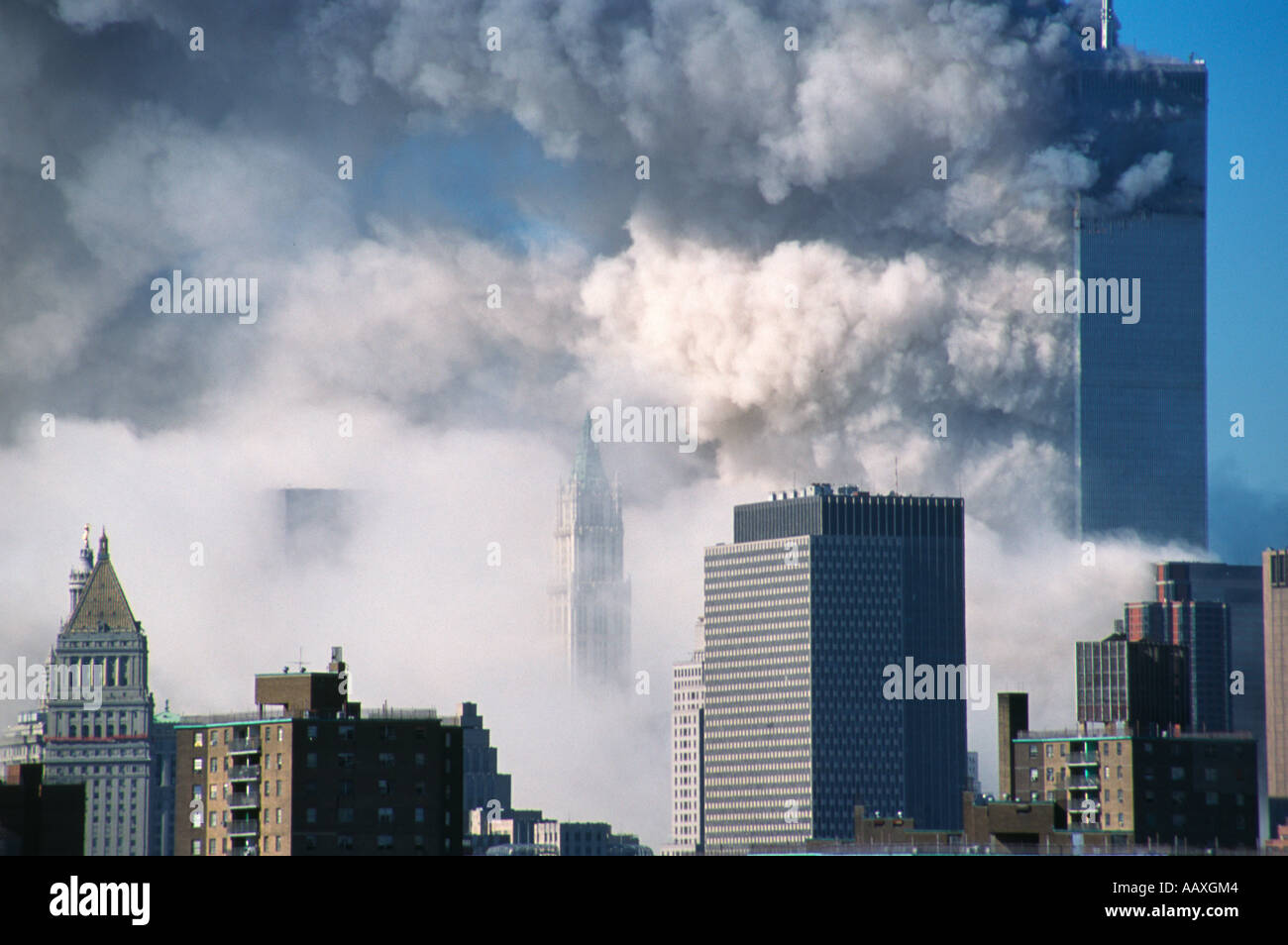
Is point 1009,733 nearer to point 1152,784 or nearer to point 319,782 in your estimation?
point 1152,784

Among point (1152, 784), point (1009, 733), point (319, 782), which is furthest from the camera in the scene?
point (1009, 733)

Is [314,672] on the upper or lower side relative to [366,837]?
upper

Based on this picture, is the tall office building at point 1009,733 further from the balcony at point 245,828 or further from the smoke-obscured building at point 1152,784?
the balcony at point 245,828

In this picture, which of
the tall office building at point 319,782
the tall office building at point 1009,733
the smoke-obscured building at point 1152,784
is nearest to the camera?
the tall office building at point 319,782

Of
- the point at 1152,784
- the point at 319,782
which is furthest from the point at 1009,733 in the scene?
the point at 319,782

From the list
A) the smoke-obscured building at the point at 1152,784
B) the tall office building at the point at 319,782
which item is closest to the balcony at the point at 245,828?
the tall office building at the point at 319,782

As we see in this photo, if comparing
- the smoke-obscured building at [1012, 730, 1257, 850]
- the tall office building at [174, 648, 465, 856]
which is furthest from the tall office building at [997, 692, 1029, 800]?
the tall office building at [174, 648, 465, 856]

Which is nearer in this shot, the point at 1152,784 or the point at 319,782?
the point at 319,782
